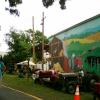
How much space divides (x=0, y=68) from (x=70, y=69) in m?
16.6

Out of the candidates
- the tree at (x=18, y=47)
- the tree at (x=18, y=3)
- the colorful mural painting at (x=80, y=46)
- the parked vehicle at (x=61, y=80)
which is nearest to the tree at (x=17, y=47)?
the tree at (x=18, y=47)

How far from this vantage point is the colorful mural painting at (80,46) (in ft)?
115

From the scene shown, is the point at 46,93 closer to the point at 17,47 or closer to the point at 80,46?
the point at 80,46

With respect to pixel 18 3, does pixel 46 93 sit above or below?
below

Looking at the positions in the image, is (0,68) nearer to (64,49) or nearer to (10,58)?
(64,49)

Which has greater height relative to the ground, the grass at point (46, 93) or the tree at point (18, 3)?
the tree at point (18, 3)

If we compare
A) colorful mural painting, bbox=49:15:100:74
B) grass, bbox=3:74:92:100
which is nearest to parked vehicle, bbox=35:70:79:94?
grass, bbox=3:74:92:100

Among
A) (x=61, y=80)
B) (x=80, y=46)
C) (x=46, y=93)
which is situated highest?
(x=80, y=46)

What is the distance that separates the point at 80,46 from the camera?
128 feet

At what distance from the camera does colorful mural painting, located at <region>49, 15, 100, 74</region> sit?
35.1m

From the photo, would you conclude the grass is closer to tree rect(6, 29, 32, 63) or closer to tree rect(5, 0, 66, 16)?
tree rect(5, 0, 66, 16)

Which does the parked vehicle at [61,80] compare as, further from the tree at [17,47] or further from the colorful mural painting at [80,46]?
the tree at [17,47]

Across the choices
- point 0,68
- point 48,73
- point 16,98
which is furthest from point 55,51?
point 16,98

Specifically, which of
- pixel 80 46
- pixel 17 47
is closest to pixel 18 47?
pixel 17 47
